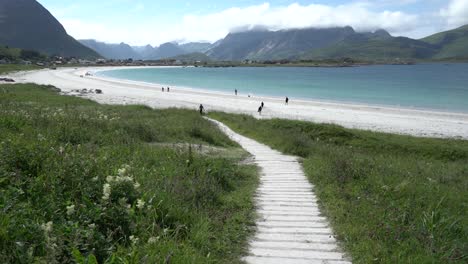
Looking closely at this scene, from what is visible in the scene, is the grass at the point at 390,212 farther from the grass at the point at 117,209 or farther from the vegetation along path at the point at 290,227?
the grass at the point at 117,209

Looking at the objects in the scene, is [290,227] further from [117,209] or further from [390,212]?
[117,209]

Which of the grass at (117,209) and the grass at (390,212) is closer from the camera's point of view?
the grass at (117,209)

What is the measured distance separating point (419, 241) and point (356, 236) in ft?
3.17

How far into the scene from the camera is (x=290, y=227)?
23.5 feet

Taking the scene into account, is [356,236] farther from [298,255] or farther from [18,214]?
[18,214]

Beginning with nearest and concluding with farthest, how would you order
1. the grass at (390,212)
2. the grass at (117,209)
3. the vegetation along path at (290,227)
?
the grass at (117,209), the grass at (390,212), the vegetation along path at (290,227)

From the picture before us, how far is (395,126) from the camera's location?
39.6m

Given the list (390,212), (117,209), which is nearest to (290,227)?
(390,212)

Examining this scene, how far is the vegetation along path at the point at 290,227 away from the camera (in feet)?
19.4

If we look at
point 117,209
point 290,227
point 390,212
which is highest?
point 117,209

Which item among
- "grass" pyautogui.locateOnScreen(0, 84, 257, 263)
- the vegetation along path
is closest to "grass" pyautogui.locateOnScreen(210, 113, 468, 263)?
the vegetation along path

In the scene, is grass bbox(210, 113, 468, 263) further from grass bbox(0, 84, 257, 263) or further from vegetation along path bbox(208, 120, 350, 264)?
grass bbox(0, 84, 257, 263)

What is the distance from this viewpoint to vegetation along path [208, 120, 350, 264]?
591 cm

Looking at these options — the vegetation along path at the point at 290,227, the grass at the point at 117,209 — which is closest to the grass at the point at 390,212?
the vegetation along path at the point at 290,227
